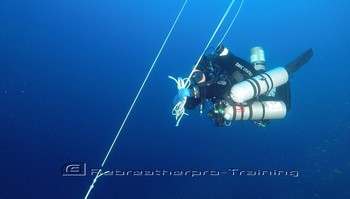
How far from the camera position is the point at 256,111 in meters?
4.46

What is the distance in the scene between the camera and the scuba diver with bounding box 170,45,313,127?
401cm

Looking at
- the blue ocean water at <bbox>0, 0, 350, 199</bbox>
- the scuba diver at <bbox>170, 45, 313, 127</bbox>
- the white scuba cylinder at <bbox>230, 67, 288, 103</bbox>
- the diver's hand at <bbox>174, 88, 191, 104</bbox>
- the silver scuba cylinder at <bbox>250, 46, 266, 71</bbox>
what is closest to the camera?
the diver's hand at <bbox>174, 88, 191, 104</bbox>

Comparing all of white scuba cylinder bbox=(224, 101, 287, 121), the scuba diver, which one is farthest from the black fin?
white scuba cylinder bbox=(224, 101, 287, 121)

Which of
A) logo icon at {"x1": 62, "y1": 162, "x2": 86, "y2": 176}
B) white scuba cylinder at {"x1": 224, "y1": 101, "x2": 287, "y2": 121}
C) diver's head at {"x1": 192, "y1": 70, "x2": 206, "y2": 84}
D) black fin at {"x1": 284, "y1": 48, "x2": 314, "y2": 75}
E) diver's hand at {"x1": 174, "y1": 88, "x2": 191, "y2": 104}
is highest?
black fin at {"x1": 284, "y1": 48, "x2": 314, "y2": 75}

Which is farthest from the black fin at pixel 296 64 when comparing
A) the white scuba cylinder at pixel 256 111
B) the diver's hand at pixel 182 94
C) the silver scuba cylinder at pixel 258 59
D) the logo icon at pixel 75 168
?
the logo icon at pixel 75 168

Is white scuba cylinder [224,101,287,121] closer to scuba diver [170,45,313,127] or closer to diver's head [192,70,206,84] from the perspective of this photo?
scuba diver [170,45,313,127]

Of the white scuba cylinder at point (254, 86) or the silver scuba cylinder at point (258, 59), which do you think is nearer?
the white scuba cylinder at point (254, 86)

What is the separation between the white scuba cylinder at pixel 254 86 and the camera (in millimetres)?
3910

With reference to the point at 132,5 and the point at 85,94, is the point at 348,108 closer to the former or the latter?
the point at 85,94

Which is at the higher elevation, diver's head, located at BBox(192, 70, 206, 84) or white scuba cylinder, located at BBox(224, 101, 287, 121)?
diver's head, located at BBox(192, 70, 206, 84)

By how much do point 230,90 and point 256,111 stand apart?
772 mm

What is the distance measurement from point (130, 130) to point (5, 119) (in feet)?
30.8

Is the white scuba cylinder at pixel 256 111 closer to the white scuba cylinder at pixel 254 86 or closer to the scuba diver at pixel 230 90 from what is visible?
the scuba diver at pixel 230 90

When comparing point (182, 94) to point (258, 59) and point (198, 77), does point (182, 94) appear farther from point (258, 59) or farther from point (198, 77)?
point (258, 59)
